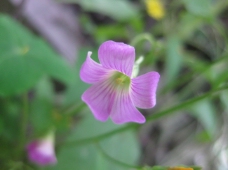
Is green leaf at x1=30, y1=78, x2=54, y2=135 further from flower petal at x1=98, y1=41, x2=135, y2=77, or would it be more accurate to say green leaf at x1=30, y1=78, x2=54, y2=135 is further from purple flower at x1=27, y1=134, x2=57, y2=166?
flower petal at x1=98, y1=41, x2=135, y2=77

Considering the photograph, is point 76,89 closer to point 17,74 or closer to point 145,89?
point 17,74

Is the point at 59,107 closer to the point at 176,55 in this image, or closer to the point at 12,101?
the point at 12,101

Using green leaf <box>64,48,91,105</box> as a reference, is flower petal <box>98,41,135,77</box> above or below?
below

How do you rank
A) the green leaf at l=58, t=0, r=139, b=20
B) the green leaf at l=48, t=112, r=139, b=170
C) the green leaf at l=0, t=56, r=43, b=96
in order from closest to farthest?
1. the green leaf at l=0, t=56, r=43, b=96
2. the green leaf at l=48, t=112, r=139, b=170
3. the green leaf at l=58, t=0, r=139, b=20

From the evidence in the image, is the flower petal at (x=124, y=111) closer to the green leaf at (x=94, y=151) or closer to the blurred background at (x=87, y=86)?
the blurred background at (x=87, y=86)

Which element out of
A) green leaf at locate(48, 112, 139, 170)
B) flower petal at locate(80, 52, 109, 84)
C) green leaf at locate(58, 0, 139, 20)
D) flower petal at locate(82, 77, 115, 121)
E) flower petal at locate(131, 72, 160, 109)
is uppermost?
green leaf at locate(58, 0, 139, 20)

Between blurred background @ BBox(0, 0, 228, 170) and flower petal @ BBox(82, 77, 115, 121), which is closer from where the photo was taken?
flower petal @ BBox(82, 77, 115, 121)

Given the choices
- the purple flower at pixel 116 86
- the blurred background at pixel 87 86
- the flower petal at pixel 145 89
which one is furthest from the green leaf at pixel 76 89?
the flower petal at pixel 145 89

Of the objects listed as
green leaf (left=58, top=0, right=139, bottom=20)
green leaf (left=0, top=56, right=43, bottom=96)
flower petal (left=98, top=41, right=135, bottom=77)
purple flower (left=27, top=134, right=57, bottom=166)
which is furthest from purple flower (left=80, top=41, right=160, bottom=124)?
green leaf (left=58, top=0, right=139, bottom=20)
